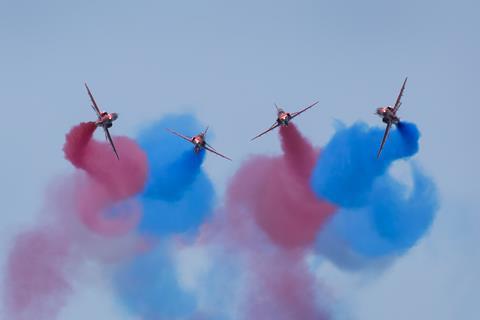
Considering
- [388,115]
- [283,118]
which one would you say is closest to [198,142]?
[283,118]

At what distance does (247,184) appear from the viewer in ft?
372

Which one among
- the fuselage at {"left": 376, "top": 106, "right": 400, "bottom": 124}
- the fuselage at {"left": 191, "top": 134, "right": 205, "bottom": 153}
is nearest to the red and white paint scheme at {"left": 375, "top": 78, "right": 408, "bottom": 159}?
the fuselage at {"left": 376, "top": 106, "right": 400, "bottom": 124}

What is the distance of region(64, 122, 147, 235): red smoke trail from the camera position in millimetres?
110312

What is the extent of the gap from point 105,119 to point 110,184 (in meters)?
10.2

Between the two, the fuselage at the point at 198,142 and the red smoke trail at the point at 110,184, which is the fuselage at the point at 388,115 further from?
the red smoke trail at the point at 110,184

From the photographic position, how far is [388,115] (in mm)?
102625

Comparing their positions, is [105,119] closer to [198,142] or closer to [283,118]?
[198,142]

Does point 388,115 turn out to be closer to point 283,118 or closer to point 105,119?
point 283,118

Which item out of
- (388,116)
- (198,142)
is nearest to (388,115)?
(388,116)

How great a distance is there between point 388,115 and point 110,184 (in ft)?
95.2

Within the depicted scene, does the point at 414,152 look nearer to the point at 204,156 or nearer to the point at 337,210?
the point at 337,210

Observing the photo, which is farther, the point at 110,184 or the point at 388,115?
the point at 110,184

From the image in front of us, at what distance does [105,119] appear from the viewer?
10325cm

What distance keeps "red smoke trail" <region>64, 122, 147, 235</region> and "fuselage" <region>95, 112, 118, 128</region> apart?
604cm
